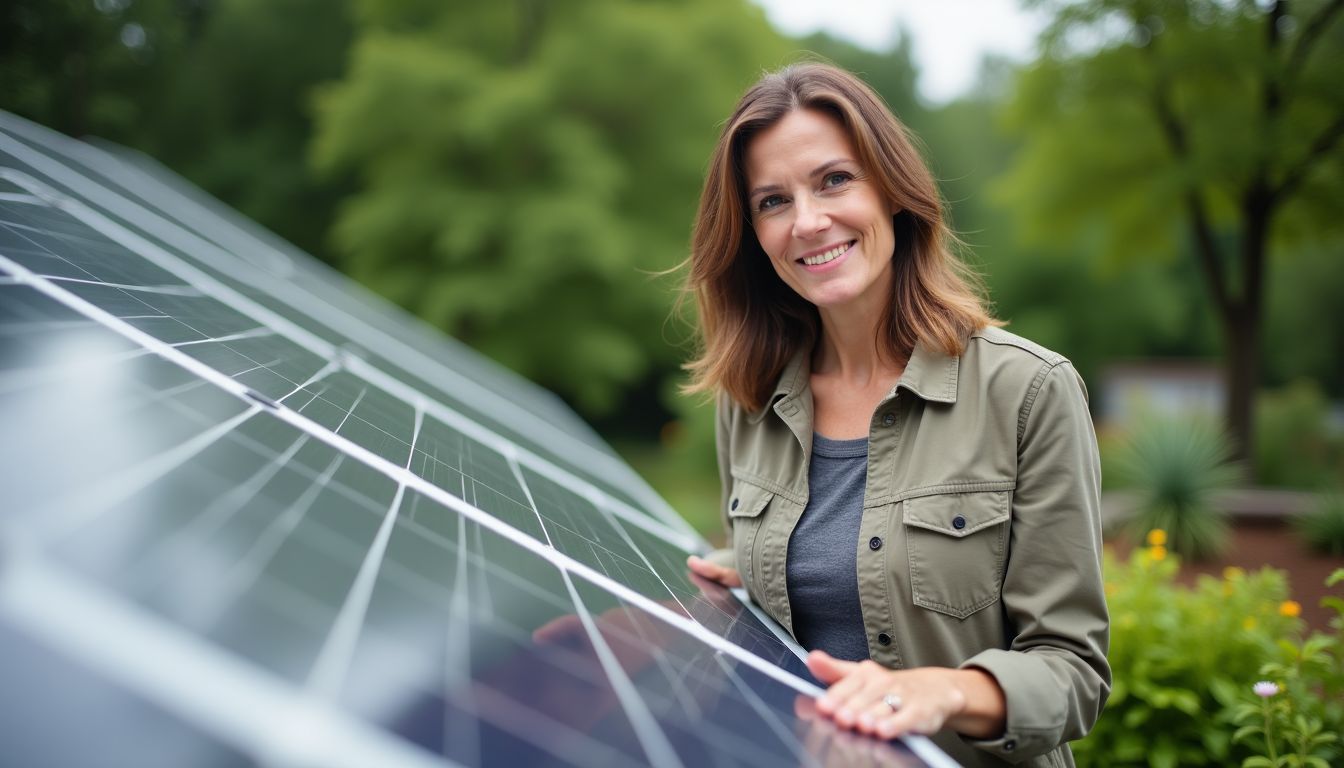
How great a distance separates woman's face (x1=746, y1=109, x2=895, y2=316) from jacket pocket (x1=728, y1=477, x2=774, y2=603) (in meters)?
0.55

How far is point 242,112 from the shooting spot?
84.5ft

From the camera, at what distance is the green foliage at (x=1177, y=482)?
9758 millimetres

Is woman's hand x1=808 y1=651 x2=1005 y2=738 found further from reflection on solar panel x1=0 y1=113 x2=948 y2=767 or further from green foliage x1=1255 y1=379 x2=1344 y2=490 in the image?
green foliage x1=1255 y1=379 x2=1344 y2=490

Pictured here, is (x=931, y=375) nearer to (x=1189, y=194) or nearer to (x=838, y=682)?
(x=838, y=682)

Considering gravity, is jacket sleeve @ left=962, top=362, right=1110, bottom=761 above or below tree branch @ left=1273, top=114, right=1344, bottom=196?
below

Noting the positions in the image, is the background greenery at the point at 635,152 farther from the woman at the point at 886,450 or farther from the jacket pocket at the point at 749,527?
the jacket pocket at the point at 749,527

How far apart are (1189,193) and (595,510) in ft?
44.1

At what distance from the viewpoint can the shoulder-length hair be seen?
242 centimetres

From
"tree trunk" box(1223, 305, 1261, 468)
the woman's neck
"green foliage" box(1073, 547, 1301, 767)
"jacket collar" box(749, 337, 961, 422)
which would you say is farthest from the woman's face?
"tree trunk" box(1223, 305, 1261, 468)

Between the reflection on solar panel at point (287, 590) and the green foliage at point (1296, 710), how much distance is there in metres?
2.06

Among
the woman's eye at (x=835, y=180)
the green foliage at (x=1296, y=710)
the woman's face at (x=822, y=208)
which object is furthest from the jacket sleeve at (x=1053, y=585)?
the green foliage at (x=1296, y=710)

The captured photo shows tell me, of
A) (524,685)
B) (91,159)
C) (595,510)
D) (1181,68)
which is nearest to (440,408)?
(595,510)

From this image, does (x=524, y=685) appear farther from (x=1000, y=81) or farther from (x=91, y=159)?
(x=1000, y=81)

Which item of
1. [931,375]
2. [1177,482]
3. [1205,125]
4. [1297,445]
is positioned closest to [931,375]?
[931,375]
